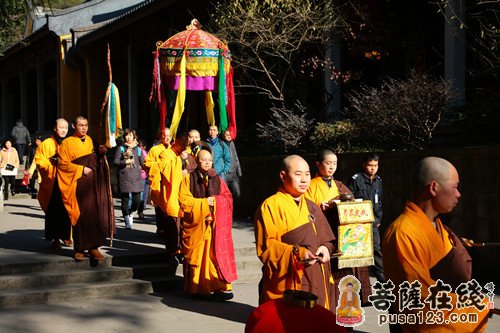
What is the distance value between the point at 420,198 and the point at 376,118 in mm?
7981

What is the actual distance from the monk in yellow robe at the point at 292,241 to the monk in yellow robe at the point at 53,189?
15.3ft

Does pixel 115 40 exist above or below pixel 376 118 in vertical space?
above

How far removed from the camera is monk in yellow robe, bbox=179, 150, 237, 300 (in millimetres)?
8141

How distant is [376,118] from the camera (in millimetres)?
11617

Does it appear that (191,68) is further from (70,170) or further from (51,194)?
(51,194)

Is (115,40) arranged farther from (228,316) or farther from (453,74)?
(228,316)

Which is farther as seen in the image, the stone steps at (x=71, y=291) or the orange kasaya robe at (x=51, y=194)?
the orange kasaya robe at (x=51, y=194)

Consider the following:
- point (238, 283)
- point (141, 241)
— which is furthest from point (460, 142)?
point (141, 241)

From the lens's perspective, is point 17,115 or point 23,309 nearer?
point 23,309

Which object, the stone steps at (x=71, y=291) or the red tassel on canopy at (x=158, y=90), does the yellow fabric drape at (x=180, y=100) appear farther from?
the stone steps at (x=71, y=291)

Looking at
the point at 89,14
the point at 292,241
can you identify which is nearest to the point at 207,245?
the point at 292,241

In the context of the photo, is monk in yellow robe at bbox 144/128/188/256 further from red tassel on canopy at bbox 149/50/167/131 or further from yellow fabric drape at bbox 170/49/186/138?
red tassel on canopy at bbox 149/50/167/131

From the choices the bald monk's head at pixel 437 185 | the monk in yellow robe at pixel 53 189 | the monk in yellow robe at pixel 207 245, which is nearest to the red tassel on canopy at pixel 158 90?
the monk in yellow robe at pixel 53 189

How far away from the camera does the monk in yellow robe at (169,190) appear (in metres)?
9.48
